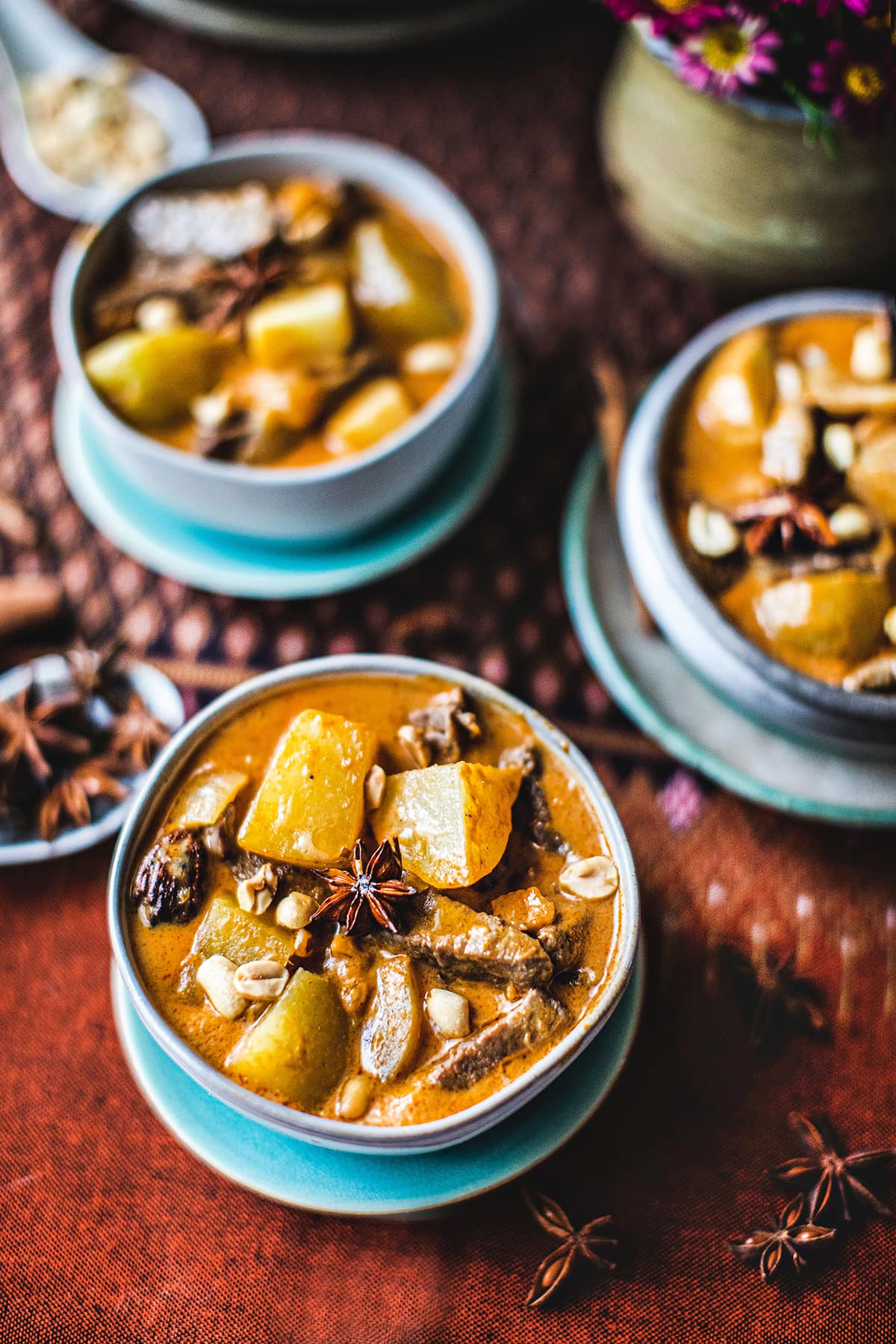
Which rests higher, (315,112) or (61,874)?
(315,112)

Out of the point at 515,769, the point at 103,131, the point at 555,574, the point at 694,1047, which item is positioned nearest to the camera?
the point at 515,769

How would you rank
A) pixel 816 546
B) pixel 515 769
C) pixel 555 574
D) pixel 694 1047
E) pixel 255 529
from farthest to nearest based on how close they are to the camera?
pixel 555 574 → pixel 255 529 → pixel 816 546 → pixel 694 1047 → pixel 515 769

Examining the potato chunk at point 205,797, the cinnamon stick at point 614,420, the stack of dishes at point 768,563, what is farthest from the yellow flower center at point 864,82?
the potato chunk at point 205,797

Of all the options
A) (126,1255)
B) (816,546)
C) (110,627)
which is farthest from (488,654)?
(126,1255)

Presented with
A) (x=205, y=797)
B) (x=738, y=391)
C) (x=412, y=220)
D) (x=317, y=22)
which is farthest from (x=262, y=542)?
(x=317, y=22)

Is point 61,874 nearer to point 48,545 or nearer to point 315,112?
point 48,545
